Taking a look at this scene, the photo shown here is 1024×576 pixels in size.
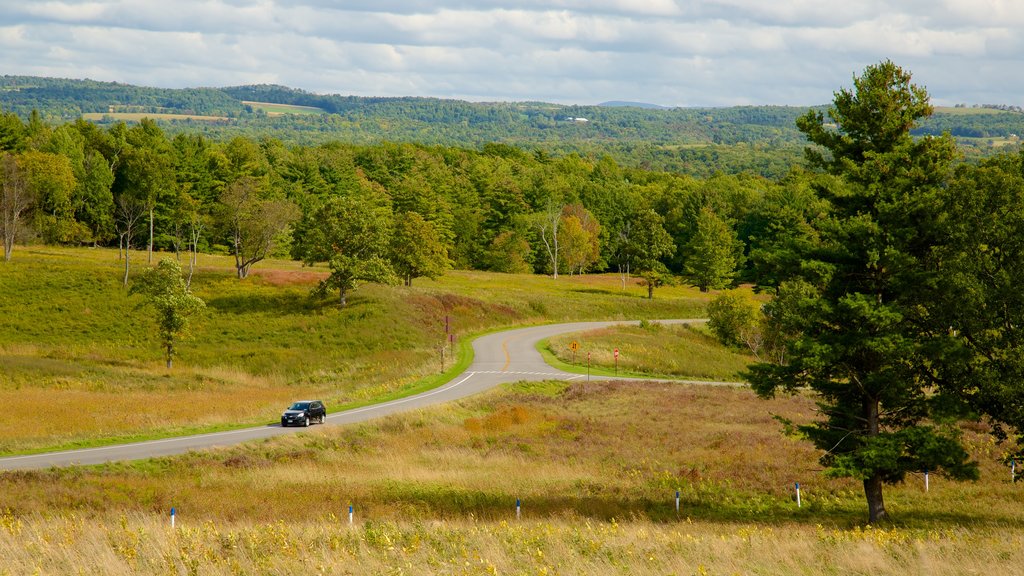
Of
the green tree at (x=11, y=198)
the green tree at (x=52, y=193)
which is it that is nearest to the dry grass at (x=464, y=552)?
the green tree at (x=11, y=198)

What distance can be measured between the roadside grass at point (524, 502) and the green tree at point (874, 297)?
224 centimetres

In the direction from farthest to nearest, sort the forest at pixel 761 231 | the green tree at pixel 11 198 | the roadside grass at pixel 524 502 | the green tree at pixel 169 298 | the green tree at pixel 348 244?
the green tree at pixel 11 198 → the green tree at pixel 348 244 → the green tree at pixel 169 298 → the forest at pixel 761 231 → the roadside grass at pixel 524 502

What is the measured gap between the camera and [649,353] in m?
68.9

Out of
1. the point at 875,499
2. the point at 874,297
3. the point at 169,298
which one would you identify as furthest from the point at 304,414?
the point at 874,297

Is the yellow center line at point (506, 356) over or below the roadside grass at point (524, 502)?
below

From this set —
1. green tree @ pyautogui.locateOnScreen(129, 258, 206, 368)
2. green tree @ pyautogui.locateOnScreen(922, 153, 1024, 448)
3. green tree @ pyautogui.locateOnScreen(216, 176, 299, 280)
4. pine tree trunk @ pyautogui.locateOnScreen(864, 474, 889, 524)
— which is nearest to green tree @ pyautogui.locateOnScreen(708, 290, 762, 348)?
green tree @ pyautogui.locateOnScreen(216, 176, 299, 280)

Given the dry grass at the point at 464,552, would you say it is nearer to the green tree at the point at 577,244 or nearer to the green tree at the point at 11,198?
the green tree at the point at 11,198

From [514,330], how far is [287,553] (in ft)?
218

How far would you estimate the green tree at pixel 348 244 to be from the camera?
7525 centimetres

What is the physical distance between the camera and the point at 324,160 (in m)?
155

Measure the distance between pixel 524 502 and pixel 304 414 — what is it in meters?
16.6

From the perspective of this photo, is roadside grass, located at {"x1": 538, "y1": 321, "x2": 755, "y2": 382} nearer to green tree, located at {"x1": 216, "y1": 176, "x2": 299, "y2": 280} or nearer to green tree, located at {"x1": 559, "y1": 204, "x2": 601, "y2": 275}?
green tree, located at {"x1": 216, "y1": 176, "x2": 299, "y2": 280}

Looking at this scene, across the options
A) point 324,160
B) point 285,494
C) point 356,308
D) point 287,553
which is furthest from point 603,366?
point 324,160

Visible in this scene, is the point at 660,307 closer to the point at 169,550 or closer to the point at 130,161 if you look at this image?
the point at 130,161
